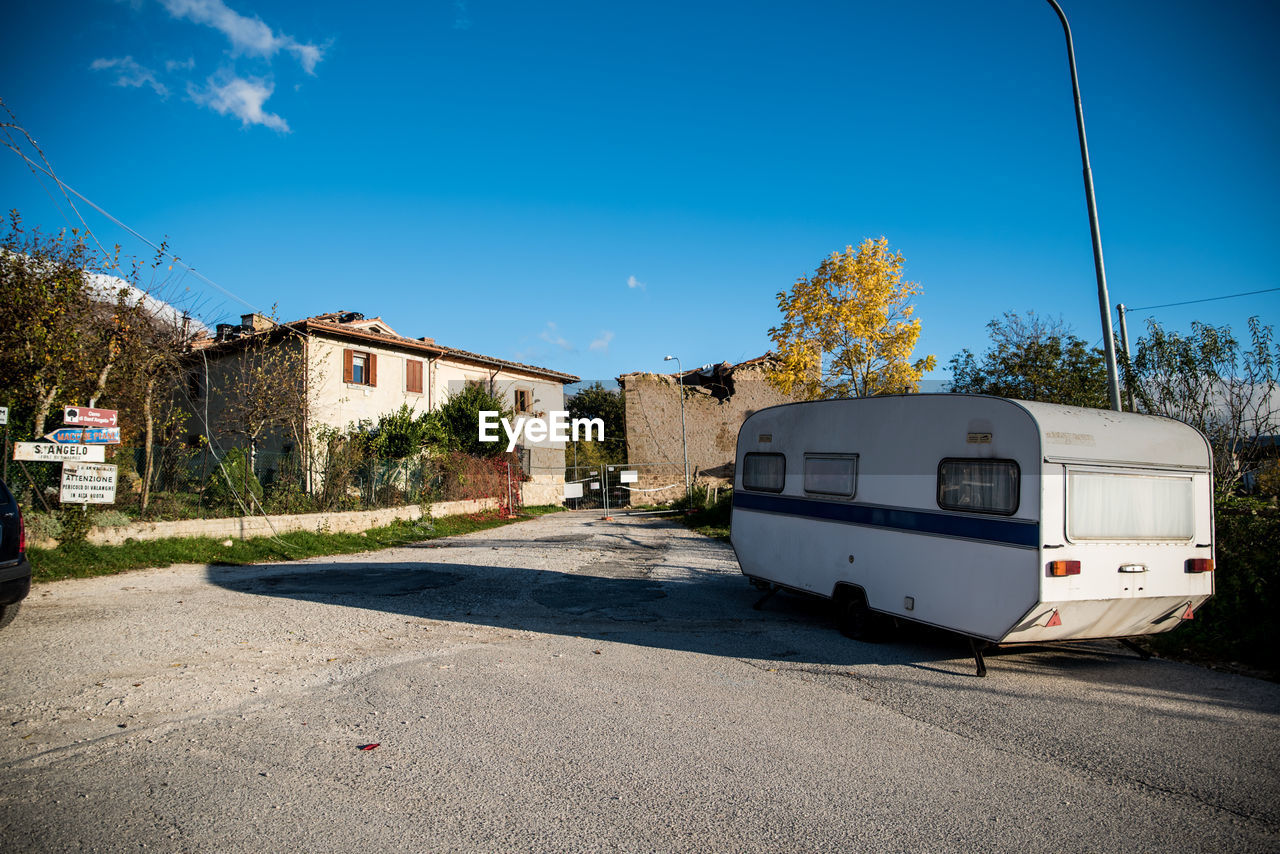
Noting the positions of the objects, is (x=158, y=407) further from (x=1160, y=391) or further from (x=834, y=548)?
(x=1160, y=391)

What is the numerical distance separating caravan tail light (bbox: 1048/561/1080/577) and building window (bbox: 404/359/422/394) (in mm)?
25913

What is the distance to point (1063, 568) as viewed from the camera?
19.3 feet

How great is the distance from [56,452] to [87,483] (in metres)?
0.65

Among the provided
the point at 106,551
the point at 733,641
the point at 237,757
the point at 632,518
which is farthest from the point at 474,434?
the point at 237,757

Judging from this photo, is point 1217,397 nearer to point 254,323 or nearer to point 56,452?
point 56,452

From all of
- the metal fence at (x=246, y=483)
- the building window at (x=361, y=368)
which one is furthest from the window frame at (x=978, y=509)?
the building window at (x=361, y=368)

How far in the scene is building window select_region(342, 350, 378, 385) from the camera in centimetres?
2592

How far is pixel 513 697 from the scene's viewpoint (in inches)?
225

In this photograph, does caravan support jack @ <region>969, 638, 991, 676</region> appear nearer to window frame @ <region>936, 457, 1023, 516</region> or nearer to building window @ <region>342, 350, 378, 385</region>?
window frame @ <region>936, 457, 1023, 516</region>

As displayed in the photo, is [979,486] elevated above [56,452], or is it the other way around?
[56,452]

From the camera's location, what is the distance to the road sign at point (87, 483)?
11188 millimetres

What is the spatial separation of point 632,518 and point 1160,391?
18.6 m

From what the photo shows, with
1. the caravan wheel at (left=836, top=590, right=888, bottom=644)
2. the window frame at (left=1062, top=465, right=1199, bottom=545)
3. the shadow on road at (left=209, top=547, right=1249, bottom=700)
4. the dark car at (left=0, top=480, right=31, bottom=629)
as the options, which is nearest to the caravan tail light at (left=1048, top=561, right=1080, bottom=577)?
the window frame at (left=1062, top=465, right=1199, bottom=545)

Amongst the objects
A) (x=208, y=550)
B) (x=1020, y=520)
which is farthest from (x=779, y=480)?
(x=208, y=550)
